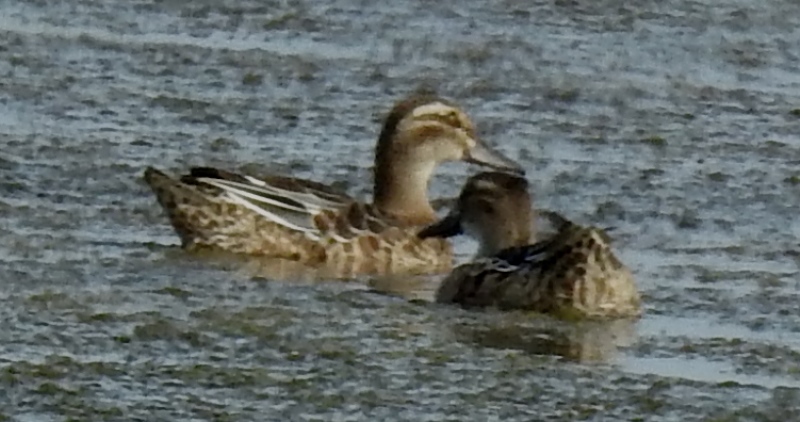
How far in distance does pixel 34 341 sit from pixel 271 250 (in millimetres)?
2279

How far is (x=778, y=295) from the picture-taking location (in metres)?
9.08

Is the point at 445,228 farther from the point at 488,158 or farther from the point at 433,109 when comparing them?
the point at 433,109

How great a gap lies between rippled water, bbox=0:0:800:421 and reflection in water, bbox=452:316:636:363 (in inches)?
0.7

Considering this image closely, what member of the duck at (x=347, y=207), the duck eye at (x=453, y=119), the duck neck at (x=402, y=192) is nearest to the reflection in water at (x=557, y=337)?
the duck at (x=347, y=207)

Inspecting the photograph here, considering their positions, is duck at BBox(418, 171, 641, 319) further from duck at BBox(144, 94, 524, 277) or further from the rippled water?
duck at BBox(144, 94, 524, 277)

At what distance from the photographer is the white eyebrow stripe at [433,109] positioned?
10.7 m

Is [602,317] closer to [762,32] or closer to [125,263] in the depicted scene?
[125,263]

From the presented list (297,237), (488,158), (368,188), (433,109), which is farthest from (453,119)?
(297,237)

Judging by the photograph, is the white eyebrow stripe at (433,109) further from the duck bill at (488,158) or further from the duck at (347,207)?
the duck bill at (488,158)

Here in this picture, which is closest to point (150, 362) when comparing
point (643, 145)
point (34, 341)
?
point (34, 341)

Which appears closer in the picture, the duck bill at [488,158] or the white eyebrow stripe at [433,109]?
the duck bill at [488,158]

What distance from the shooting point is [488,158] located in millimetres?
10523

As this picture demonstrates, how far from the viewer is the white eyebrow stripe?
35.0ft

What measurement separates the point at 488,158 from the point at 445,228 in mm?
585
